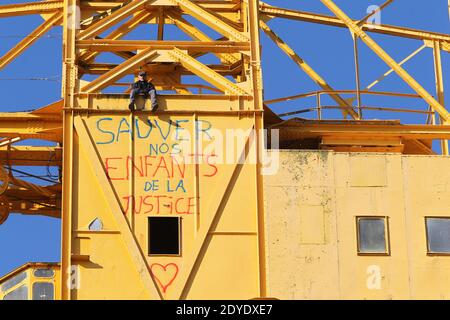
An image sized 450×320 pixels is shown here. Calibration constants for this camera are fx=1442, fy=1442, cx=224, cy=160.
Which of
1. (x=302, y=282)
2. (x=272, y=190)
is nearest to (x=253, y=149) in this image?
(x=272, y=190)

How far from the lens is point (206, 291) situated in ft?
141

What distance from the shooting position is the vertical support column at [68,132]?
42.7m

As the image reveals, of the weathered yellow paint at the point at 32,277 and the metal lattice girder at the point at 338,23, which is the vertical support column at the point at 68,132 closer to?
the weathered yellow paint at the point at 32,277

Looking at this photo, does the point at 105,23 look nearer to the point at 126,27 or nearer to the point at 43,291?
the point at 126,27

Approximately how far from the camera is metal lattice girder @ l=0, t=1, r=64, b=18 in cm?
4775

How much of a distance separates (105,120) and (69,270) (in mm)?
4849

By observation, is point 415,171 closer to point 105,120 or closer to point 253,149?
point 253,149

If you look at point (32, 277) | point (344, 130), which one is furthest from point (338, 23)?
point (32, 277)

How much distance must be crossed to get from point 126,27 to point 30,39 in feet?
10.8

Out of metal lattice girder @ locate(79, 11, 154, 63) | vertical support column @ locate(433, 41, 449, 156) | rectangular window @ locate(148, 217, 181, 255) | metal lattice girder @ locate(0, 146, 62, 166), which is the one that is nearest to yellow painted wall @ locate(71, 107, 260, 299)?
rectangular window @ locate(148, 217, 181, 255)

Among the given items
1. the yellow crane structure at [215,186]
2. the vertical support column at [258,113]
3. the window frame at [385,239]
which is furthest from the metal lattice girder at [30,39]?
the window frame at [385,239]

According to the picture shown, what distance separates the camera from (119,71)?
45.3 meters

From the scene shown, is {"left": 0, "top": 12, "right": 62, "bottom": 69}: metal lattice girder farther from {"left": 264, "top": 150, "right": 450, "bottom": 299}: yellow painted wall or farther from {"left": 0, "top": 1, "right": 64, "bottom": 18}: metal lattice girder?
{"left": 264, "top": 150, "right": 450, "bottom": 299}: yellow painted wall

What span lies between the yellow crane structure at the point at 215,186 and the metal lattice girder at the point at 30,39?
0.22ft
